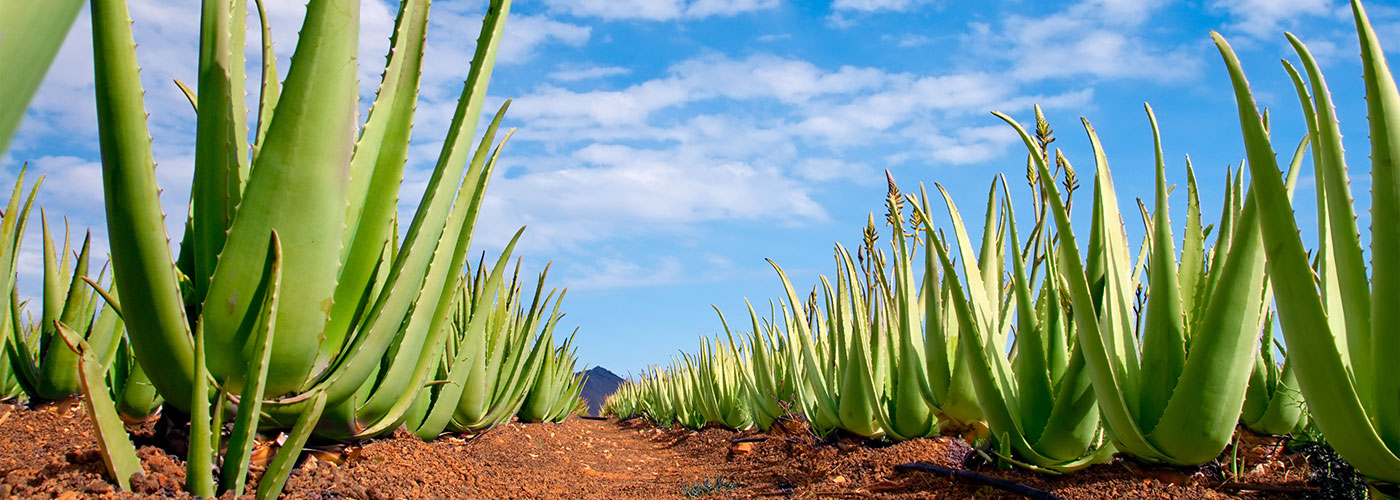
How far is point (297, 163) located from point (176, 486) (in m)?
0.52

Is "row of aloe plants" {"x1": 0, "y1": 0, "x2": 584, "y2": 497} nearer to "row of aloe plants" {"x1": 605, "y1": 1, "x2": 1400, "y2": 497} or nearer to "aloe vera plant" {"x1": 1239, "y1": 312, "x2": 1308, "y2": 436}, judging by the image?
"row of aloe plants" {"x1": 605, "y1": 1, "x2": 1400, "y2": 497}

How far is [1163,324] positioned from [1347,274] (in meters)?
0.51

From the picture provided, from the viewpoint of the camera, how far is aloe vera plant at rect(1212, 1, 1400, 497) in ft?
3.92

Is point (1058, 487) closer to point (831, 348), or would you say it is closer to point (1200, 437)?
point (1200, 437)

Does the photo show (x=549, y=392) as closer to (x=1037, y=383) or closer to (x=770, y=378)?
(x=770, y=378)

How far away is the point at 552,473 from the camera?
4141mm

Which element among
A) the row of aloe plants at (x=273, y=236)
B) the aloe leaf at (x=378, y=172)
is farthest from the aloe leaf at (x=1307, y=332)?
the aloe leaf at (x=378, y=172)

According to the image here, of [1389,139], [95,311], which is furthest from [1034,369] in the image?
[95,311]

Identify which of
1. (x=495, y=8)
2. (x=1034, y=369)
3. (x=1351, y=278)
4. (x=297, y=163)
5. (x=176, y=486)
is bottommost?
(x=176, y=486)

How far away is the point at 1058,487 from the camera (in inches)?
79.3

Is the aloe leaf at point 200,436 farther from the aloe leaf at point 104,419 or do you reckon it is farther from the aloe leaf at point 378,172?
the aloe leaf at point 378,172

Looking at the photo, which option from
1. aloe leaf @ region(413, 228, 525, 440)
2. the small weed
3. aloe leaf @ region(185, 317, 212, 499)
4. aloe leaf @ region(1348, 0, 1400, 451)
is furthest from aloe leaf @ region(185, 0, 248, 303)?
the small weed

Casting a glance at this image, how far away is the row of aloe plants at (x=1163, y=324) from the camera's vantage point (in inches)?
48.7

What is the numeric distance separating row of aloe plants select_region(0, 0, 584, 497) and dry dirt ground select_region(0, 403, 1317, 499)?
13cm
